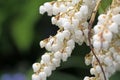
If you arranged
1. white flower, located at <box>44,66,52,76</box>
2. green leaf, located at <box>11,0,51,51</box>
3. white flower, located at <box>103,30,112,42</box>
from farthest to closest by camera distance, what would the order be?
green leaf, located at <box>11,0,51,51</box> < white flower, located at <box>44,66,52,76</box> < white flower, located at <box>103,30,112,42</box>

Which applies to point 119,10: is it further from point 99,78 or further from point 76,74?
point 76,74

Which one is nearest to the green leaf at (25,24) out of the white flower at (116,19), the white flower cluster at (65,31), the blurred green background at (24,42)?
the blurred green background at (24,42)

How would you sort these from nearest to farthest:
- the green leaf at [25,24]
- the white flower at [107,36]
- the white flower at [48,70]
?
the white flower at [107,36] → the white flower at [48,70] → the green leaf at [25,24]

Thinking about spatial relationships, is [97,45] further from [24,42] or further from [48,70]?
[24,42]

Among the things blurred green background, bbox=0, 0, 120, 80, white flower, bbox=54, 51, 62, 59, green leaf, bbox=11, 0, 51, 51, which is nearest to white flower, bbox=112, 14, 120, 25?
white flower, bbox=54, 51, 62, 59

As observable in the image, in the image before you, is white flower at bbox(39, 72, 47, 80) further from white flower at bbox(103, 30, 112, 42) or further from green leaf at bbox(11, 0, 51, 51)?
green leaf at bbox(11, 0, 51, 51)

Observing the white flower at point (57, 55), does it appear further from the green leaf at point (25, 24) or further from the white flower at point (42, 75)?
the green leaf at point (25, 24)
